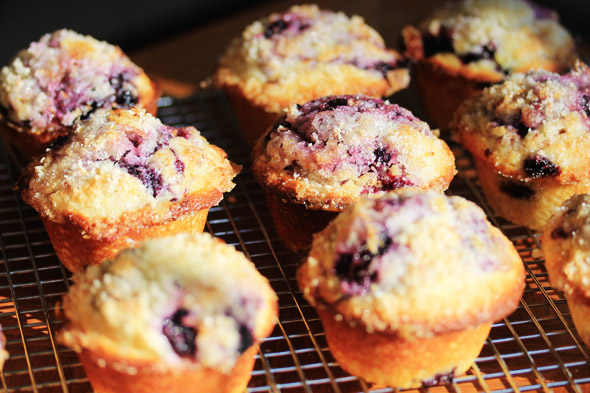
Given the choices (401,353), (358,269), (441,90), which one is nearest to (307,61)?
(441,90)

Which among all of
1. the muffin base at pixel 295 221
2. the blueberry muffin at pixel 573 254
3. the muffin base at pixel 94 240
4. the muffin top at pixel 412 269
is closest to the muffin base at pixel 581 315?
the blueberry muffin at pixel 573 254

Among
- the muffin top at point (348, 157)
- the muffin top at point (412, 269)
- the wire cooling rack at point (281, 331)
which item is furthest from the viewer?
the muffin top at point (348, 157)

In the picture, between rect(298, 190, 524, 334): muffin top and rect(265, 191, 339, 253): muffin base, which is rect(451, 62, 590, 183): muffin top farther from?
rect(265, 191, 339, 253): muffin base

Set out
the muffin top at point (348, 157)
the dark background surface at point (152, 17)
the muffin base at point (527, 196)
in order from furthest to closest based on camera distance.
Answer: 1. the dark background surface at point (152, 17)
2. the muffin base at point (527, 196)
3. the muffin top at point (348, 157)

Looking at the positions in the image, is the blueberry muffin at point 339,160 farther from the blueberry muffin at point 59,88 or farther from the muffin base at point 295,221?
the blueberry muffin at point 59,88

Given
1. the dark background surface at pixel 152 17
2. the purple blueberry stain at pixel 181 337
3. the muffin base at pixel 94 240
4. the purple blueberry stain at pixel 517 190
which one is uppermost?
the purple blueberry stain at pixel 181 337

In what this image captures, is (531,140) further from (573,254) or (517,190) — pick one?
(573,254)

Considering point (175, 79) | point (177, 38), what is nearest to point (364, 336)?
point (175, 79)
